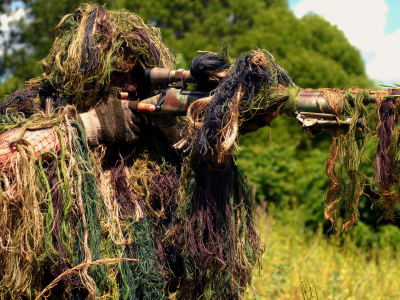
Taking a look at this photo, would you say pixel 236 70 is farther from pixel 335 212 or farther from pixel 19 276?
pixel 19 276

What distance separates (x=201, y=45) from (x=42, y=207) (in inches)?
400

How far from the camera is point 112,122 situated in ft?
5.55

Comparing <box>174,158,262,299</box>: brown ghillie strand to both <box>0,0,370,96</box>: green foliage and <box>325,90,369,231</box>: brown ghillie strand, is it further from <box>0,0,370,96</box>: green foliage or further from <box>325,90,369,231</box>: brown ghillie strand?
<box>0,0,370,96</box>: green foliage

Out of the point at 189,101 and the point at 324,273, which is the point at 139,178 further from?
the point at 324,273

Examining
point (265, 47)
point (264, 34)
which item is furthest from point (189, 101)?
point (264, 34)

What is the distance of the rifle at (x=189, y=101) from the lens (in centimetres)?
147

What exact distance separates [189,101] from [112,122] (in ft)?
1.06

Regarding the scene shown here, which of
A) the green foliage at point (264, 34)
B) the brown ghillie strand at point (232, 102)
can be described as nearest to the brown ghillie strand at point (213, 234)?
the brown ghillie strand at point (232, 102)

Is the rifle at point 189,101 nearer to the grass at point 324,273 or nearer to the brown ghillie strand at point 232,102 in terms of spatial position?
the brown ghillie strand at point 232,102

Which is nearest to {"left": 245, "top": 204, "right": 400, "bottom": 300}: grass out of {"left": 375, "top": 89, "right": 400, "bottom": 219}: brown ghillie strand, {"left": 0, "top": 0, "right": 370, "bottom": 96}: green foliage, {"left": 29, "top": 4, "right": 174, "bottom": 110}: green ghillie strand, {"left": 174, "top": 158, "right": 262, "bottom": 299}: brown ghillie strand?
{"left": 174, "top": 158, "right": 262, "bottom": 299}: brown ghillie strand

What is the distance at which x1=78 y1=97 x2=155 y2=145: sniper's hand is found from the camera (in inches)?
66.7

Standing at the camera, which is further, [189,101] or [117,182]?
[117,182]

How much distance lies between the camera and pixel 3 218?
157cm

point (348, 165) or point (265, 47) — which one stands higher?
point (265, 47)
